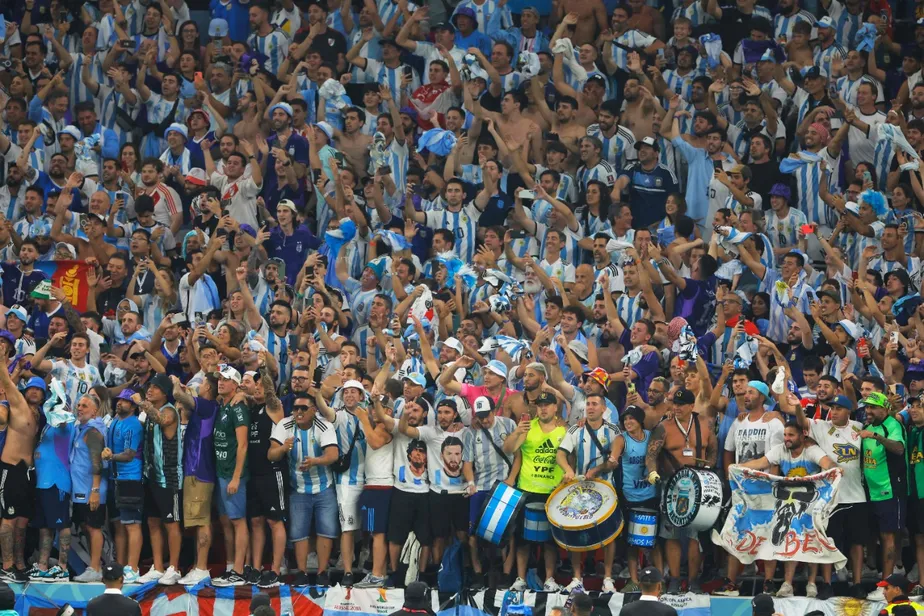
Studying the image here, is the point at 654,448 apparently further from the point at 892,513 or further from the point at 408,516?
the point at 408,516

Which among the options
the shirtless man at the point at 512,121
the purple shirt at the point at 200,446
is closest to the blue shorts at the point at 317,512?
the purple shirt at the point at 200,446

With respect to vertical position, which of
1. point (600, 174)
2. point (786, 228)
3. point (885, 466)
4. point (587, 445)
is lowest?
point (885, 466)

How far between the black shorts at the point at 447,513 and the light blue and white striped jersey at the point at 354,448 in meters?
0.80

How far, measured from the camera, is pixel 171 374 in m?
19.5

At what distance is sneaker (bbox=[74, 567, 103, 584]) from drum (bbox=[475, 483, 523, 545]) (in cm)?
398

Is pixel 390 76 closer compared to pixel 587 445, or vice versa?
pixel 587 445

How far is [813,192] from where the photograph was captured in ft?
A: 70.4

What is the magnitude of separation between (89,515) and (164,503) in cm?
84

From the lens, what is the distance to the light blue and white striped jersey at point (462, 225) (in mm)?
21312

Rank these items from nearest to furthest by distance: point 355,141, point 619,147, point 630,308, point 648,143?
point 630,308 → point 648,143 → point 619,147 → point 355,141

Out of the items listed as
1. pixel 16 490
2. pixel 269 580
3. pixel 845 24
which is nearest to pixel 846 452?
pixel 269 580

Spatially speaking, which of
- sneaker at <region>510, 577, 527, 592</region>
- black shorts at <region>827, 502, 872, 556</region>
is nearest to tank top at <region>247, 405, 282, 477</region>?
sneaker at <region>510, 577, 527, 592</region>

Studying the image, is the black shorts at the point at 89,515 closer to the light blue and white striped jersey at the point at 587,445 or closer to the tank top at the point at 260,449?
the tank top at the point at 260,449

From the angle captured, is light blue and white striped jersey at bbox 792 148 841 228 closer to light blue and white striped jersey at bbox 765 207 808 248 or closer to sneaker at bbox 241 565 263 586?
light blue and white striped jersey at bbox 765 207 808 248
